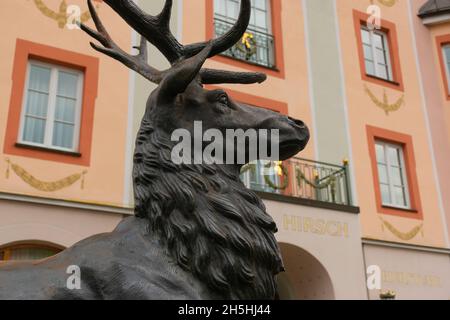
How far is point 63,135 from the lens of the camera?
10047 mm

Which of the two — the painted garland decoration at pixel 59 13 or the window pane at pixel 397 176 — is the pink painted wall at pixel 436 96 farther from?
the painted garland decoration at pixel 59 13

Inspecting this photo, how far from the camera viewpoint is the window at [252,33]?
506 inches

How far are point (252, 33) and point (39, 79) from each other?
5511 mm

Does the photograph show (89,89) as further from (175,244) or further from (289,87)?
(175,244)

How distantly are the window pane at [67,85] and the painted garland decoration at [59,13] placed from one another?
0.99 metres

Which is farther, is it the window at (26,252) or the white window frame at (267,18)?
the white window frame at (267,18)

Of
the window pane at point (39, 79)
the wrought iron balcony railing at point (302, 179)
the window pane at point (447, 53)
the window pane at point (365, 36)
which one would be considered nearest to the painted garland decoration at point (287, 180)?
the wrought iron balcony railing at point (302, 179)

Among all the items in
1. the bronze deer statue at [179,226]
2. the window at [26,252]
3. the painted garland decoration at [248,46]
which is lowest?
the bronze deer statue at [179,226]

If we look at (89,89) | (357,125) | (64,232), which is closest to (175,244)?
(64,232)

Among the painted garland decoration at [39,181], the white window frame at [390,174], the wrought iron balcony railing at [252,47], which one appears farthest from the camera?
the white window frame at [390,174]

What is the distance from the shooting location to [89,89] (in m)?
10.3

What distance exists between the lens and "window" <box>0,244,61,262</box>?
8.95m

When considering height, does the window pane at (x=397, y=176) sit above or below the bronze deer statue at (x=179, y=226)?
above
